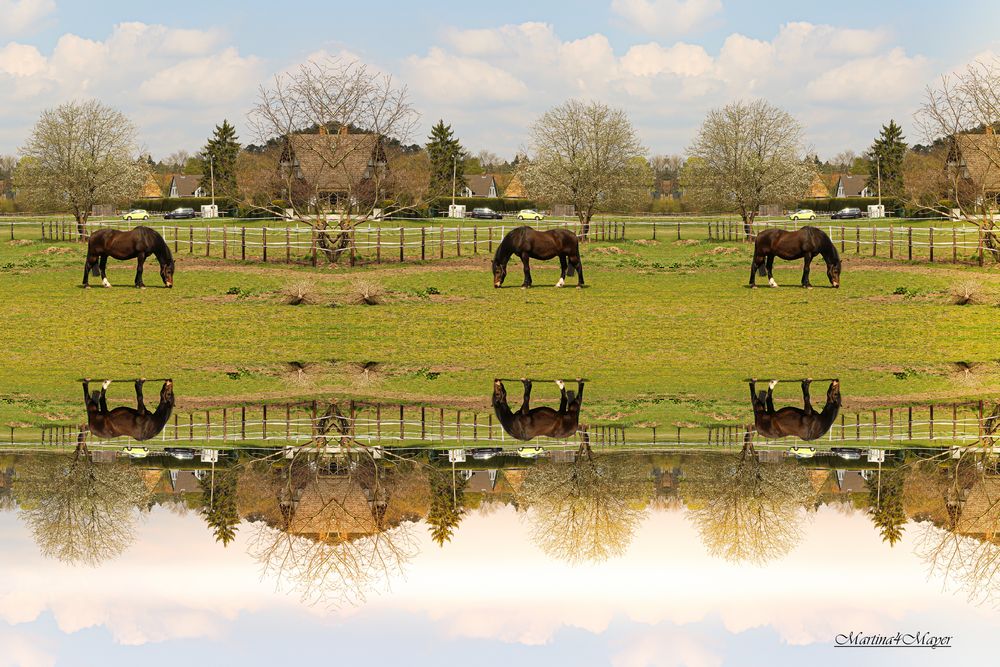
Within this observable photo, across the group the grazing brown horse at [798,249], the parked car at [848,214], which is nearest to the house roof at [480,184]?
the parked car at [848,214]

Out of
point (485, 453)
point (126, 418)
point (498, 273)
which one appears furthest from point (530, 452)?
point (498, 273)

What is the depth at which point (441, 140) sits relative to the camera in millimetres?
86812

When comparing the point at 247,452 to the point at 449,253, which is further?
the point at 449,253

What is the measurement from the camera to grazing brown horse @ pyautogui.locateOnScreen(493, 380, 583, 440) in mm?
13523

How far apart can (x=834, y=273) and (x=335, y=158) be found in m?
17.4

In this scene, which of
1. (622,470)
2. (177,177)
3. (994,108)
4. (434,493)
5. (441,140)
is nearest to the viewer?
(434,493)

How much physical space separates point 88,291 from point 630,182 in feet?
85.0

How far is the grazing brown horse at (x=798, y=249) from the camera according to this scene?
3588cm

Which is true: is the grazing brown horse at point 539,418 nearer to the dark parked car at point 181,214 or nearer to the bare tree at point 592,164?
the bare tree at point 592,164

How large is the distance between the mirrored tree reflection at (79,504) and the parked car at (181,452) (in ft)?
2.32

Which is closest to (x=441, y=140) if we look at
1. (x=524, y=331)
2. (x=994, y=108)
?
(x=994, y=108)

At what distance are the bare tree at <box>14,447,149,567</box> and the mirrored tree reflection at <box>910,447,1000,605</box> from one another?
21.2ft

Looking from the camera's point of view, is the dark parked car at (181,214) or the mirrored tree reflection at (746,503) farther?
the dark parked car at (181,214)

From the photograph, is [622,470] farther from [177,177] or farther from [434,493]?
[177,177]
